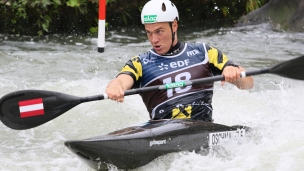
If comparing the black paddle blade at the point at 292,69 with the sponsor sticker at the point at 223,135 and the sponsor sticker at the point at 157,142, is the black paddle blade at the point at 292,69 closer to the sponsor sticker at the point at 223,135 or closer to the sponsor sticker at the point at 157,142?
the sponsor sticker at the point at 223,135

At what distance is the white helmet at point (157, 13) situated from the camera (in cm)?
502

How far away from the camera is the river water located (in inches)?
195

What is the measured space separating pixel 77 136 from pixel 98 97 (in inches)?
67.8

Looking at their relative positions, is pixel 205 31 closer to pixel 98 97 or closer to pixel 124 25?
pixel 124 25

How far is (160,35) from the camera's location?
16.6ft

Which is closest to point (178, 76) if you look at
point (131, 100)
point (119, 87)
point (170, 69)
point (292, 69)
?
point (170, 69)

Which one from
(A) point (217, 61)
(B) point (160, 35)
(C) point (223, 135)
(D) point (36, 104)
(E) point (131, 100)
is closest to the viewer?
(D) point (36, 104)

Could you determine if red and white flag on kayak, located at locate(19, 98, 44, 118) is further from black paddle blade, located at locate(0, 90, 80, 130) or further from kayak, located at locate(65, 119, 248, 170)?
kayak, located at locate(65, 119, 248, 170)

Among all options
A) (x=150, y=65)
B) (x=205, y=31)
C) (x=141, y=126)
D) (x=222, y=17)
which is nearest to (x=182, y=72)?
(x=150, y=65)

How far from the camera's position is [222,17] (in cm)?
1440

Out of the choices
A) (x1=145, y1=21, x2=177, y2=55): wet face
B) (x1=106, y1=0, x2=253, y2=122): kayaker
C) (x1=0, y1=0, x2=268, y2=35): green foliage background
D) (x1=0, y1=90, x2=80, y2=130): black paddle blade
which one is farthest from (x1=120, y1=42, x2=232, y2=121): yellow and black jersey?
(x1=0, y1=0, x2=268, y2=35): green foliage background

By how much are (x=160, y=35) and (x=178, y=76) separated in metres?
0.40

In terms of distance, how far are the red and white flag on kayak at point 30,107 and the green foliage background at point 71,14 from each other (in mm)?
6778

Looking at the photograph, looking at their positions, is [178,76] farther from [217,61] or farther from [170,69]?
[217,61]
